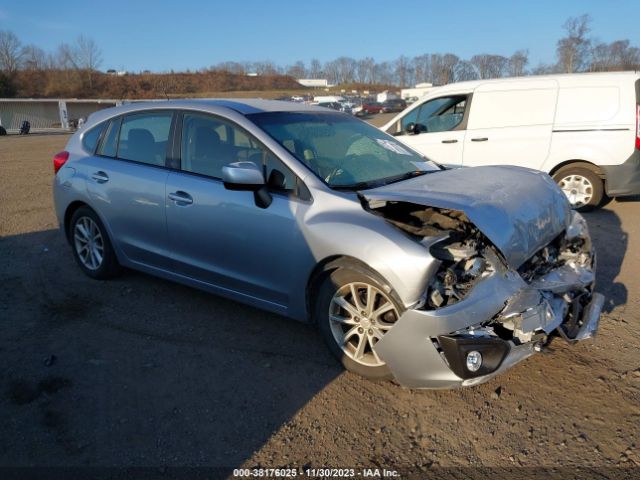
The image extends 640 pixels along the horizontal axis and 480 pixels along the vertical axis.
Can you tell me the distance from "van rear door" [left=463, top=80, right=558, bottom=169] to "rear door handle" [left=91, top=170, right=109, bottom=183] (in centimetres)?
523

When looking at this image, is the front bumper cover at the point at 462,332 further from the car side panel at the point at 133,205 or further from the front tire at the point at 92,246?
the front tire at the point at 92,246

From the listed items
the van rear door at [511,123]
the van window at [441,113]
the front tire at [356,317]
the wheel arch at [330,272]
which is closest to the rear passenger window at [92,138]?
the wheel arch at [330,272]

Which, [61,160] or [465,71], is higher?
[465,71]

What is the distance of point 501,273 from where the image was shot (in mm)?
3039

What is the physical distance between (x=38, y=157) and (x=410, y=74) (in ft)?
348

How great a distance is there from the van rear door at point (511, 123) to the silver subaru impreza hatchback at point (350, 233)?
3.85m

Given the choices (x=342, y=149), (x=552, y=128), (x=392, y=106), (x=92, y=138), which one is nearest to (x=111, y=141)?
(x=92, y=138)

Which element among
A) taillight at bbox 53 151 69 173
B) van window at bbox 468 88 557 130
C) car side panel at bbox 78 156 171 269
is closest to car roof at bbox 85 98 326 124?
car side panel at bbox 78 156 171 269

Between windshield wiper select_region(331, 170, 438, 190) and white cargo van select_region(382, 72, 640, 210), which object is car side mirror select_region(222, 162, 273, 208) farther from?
white cargo van select_region(382, 72, 640, 210)

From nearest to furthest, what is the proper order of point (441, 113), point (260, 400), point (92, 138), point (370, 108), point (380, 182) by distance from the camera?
1. point (260, 400)
2. point (380, 182)
3. point (92, 138)
4. point (441, 113)
5. point (370, 108)

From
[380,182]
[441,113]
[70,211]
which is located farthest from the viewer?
[441,113]

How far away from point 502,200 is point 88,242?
155 inches

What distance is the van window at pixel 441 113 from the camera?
27.3 feet

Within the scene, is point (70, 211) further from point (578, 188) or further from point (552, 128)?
point (578, 188)
